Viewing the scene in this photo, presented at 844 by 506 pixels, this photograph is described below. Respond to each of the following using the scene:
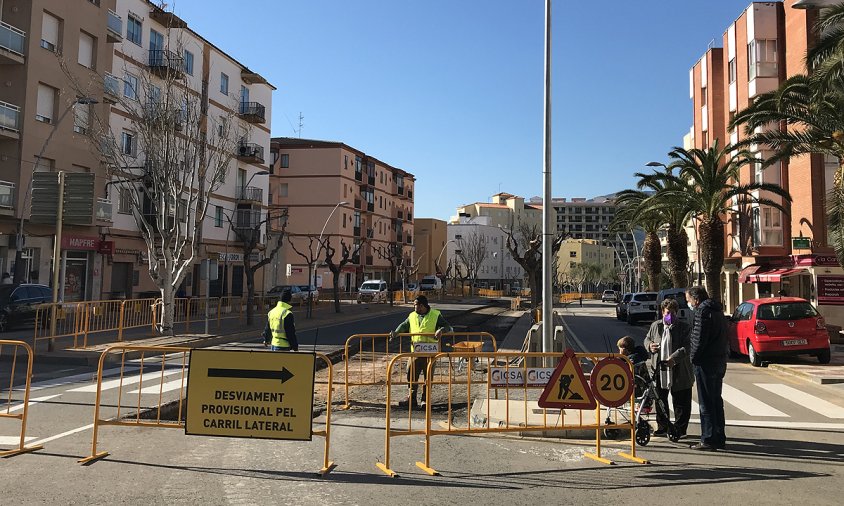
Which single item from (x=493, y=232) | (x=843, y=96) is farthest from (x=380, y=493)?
(x=493, y=232)

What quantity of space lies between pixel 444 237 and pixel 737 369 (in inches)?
3545

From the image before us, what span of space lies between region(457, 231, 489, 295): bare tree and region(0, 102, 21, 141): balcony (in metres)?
57.3

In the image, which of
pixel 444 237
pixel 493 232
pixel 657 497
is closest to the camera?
pixel 657 497

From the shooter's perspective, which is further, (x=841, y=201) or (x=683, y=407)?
(x=841, y=201)

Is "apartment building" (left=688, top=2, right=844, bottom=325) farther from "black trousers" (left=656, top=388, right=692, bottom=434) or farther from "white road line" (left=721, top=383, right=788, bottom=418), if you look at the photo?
"black trousers" (left=656, top=388, right=692, bottom=434)

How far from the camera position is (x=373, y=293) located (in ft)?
172

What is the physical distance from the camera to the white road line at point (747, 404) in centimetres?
952

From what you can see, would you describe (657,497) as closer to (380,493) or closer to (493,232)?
(380,493)

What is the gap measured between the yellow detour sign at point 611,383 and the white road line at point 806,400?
4543mm

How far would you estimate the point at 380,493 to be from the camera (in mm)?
5559

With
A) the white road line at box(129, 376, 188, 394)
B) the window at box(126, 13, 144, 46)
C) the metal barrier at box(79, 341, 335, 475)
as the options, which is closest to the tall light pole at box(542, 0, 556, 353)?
the metal barrier at box(79, 341, 335, 475)

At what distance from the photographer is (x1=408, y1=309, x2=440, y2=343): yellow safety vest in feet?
32.4

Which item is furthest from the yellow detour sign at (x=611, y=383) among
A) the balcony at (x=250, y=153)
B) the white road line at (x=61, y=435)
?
the balcony at (x=250, y=153)

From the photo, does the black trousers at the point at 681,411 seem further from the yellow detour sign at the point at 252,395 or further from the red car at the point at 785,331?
the red car at the point at 785,331
